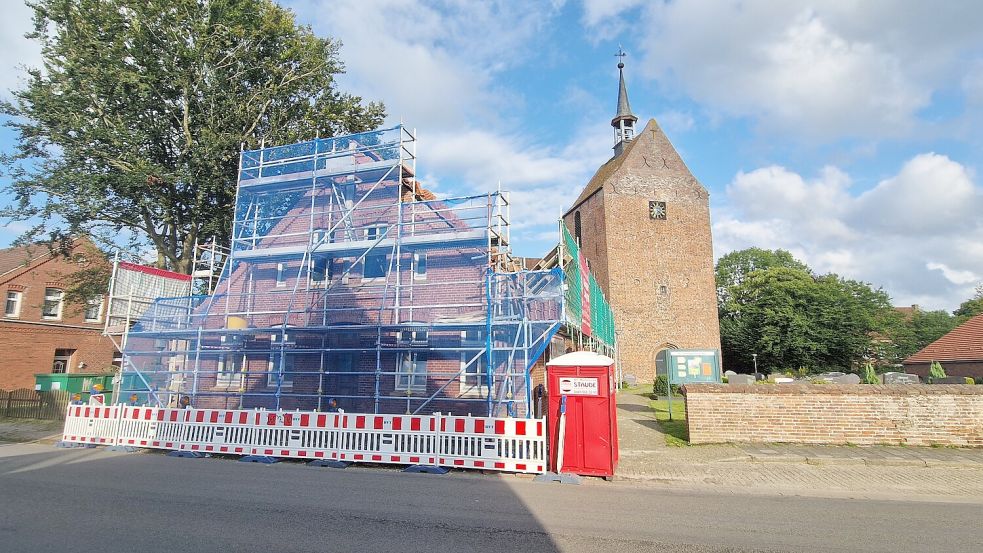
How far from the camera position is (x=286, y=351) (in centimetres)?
1369

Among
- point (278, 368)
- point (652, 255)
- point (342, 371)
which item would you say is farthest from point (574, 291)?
point (652, 255)

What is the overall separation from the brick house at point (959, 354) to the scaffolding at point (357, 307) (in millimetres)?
23994

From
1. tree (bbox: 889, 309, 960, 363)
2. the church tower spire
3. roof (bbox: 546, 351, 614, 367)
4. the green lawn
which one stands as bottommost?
the green lawn

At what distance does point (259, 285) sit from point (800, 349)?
1465 inches

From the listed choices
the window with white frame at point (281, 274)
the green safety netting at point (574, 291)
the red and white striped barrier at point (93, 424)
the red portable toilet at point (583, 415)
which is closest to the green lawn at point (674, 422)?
the red portable toilet at point (583, 415)

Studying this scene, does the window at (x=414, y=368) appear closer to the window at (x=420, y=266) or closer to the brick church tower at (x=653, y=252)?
the window at (x=420, y=266)

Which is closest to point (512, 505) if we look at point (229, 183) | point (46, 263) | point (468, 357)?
point (468, 357)

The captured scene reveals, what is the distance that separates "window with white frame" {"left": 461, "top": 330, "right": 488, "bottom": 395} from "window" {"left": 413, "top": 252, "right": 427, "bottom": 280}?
2453 mm

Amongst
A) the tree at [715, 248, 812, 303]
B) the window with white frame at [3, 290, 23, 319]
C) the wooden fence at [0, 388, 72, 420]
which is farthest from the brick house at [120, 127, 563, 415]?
the tree at [715, 248, 812, 303]

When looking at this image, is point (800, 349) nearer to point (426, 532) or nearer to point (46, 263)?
point (426, 532)

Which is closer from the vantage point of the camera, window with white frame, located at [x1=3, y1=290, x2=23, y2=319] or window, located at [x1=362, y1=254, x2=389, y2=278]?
window, located at [x1=362, y1=254, x2=389, y2=278]

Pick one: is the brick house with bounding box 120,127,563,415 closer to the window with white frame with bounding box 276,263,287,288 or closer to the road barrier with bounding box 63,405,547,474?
the window with white frame with bounding box 276,263,287,288

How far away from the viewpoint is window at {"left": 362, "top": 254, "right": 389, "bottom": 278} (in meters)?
15.3

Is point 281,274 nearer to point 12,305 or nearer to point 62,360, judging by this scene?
point 12,305
